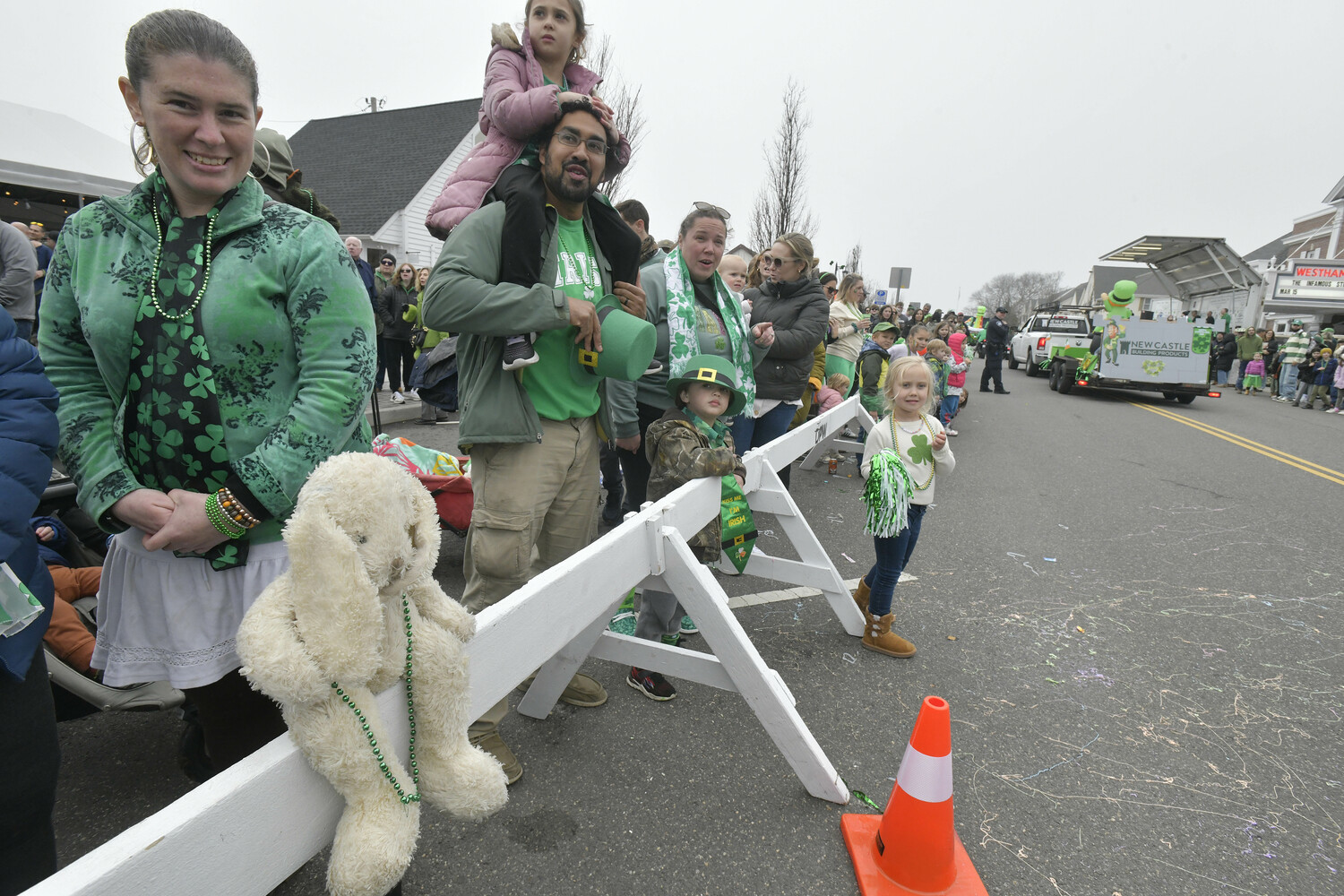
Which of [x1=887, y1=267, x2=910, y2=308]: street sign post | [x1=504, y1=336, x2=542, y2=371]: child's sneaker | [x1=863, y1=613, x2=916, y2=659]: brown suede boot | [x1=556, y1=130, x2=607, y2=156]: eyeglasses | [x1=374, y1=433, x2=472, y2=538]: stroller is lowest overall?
[x1=863, y1=613, x2=916, y2=659]: brown suede boot

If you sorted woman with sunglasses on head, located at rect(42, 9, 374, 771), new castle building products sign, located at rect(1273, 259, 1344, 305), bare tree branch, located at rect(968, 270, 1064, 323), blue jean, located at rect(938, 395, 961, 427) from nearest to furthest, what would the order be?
woman with sunglasses on head, located at rect(42, 9, 374, 771) → blue jean, located at rect(938, 395, 961, 427) → new castle building products sign, located at rect(1273, 259, 1344, 305) → bare tree branch, located at rect(968, 270, 1064, 323)

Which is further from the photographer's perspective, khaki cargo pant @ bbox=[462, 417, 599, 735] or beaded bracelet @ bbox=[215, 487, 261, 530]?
khaki cargo pant @ bbox=[462, 417, 599, 735]

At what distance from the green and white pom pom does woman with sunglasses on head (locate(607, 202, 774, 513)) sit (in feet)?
2.56

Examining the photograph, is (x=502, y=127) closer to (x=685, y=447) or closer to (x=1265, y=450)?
(x=685, y=447)

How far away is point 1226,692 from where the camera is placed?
3.22 m

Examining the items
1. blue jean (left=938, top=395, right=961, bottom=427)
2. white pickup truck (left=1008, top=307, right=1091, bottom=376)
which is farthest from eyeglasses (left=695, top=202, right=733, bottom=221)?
white pickup truck (left=1008, top=307, right=1091, bottom=376)

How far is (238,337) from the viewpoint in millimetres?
1379

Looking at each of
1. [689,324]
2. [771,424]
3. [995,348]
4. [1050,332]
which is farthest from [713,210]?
[1050,332]

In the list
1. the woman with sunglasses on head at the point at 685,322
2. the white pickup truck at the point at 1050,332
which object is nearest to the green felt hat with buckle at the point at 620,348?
the woman with sunglasses on head at the point at 685,322

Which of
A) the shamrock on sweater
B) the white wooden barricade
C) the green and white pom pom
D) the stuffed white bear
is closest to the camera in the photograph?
the white wooden barricade

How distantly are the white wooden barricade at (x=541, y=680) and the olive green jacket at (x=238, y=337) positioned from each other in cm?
55

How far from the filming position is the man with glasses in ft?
7.16

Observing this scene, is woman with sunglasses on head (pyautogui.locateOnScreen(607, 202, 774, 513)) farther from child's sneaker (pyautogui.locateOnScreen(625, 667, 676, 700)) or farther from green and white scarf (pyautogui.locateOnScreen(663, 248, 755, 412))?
child's sneaker (pyautogui.locateOnScreen(625, 667, 676, 700))

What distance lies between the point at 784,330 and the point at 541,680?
3103 mm
